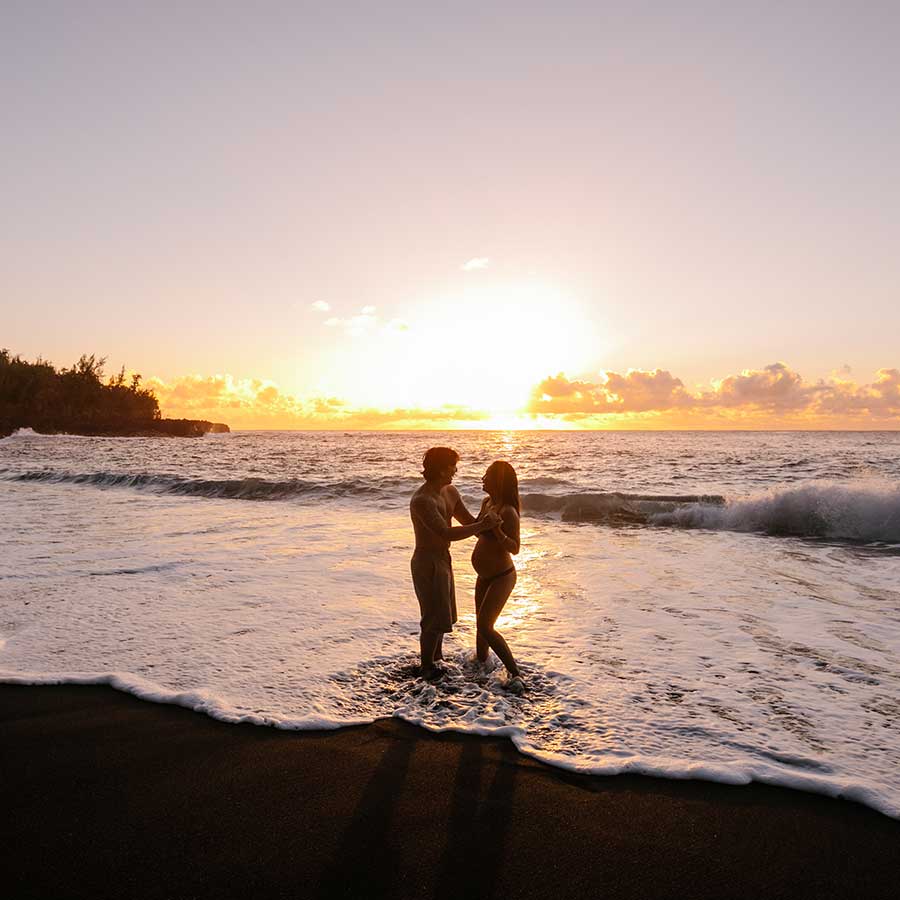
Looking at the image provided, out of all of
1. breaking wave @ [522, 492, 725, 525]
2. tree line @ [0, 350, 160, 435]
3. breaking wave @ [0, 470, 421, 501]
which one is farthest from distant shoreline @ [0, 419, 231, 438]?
breaking wave @ [522, 492, 725, 525]

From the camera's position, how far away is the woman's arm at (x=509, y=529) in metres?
5.03

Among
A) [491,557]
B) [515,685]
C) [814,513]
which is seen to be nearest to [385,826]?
[515,685]

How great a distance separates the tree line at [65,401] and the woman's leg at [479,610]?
116 m

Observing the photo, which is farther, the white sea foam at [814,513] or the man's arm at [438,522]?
the white sea foam at [814,513]

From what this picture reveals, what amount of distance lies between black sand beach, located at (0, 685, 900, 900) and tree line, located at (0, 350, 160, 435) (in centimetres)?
11637

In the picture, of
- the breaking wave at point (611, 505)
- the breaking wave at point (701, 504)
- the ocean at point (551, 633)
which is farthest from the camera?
the breaking wave at point (611, 505)

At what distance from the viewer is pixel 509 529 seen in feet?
16.6

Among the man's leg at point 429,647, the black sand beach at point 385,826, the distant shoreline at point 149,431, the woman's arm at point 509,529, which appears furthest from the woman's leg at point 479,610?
the distant shoreline at point 149,431

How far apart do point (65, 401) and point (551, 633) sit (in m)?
132

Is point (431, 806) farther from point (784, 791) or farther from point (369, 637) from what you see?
Answer: point (369, 637)

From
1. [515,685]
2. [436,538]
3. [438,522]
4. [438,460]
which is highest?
[438,460]

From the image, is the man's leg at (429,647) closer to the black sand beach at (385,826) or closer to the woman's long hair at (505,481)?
the black sand beach at (385,826)

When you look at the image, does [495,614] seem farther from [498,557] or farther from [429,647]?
[429,647]

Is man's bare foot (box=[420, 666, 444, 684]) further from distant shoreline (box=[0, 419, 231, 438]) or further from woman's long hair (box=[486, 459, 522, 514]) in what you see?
distant shoreline (box=[0, 419, 231, 438])
